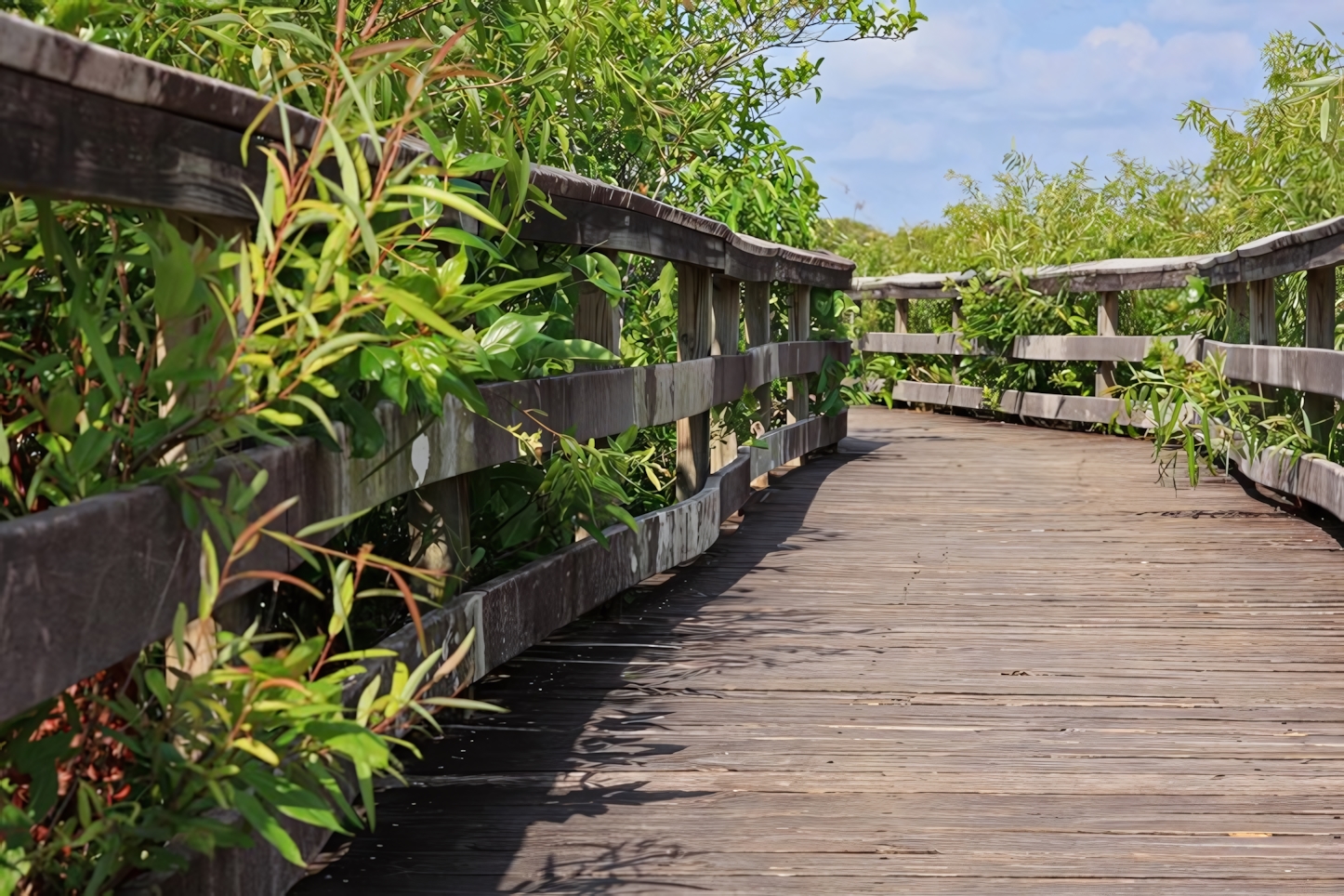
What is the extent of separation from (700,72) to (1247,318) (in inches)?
116

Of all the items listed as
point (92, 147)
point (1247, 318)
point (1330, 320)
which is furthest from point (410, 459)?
point (1247, 318)

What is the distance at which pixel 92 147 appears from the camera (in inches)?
60.5

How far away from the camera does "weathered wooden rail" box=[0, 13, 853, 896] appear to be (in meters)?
1.42

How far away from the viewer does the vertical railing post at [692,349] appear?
5543 mm

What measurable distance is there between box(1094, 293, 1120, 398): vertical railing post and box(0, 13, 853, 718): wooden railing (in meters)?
6.95

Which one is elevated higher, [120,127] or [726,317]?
[120,127]

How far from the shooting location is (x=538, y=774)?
3.00m

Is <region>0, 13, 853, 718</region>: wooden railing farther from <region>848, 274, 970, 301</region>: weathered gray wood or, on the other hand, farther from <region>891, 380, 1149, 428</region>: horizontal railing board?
<region>848, 274, 970, 301</region>: weathered gray wood

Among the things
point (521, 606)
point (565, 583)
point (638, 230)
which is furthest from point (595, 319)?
point (521, 606)

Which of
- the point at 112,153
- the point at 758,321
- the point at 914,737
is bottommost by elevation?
the point at 914,737

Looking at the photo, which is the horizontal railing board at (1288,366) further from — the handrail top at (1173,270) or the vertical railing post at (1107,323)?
the vertical railing post at (1107,323)

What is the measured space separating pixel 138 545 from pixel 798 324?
24.0 feet

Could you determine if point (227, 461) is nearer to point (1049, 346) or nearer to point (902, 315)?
point (1049, 346)

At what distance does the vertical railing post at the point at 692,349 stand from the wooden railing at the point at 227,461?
73 cm
